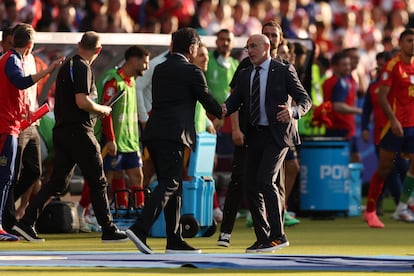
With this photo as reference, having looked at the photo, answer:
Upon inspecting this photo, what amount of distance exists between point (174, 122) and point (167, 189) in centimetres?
64

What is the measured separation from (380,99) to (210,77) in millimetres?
2571

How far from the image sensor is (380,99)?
1786cm

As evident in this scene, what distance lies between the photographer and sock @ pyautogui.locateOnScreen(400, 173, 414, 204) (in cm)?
1819

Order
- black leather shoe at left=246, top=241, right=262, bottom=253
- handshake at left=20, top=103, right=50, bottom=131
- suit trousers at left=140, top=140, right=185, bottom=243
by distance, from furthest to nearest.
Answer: handshake at left=20, top=103, right=50, bottom=131, black leather shoe at left=246, top=241, right=262, bottom=253, suit trousers at left=140, top=140, right=185, bottom=243

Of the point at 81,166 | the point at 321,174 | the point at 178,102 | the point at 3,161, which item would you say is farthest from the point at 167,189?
the point at 321,174

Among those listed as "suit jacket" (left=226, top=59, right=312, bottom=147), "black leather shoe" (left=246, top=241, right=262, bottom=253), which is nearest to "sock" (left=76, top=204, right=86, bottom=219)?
"suit jacket" (left=226, top=59, right=312, bottom=147)

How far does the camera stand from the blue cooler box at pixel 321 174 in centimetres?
1961

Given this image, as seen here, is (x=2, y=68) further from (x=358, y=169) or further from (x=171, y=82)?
(x=358, y=169)

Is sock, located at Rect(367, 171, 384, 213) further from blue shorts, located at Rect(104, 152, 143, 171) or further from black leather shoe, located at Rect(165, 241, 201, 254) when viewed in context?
black leather shoe, located at Rect(165, 241, 201, 254)

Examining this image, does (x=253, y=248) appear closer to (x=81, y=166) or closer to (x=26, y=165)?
(x=81, y=166)

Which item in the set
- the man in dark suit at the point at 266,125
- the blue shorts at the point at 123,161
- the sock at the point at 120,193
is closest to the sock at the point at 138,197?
the sock at the point at 120,193

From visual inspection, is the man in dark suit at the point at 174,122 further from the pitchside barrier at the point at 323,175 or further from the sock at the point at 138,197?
the pitchside barrier at the point at 323,175

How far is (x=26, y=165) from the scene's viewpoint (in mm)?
15711

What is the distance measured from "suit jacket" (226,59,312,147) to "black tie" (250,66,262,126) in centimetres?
→ 6
